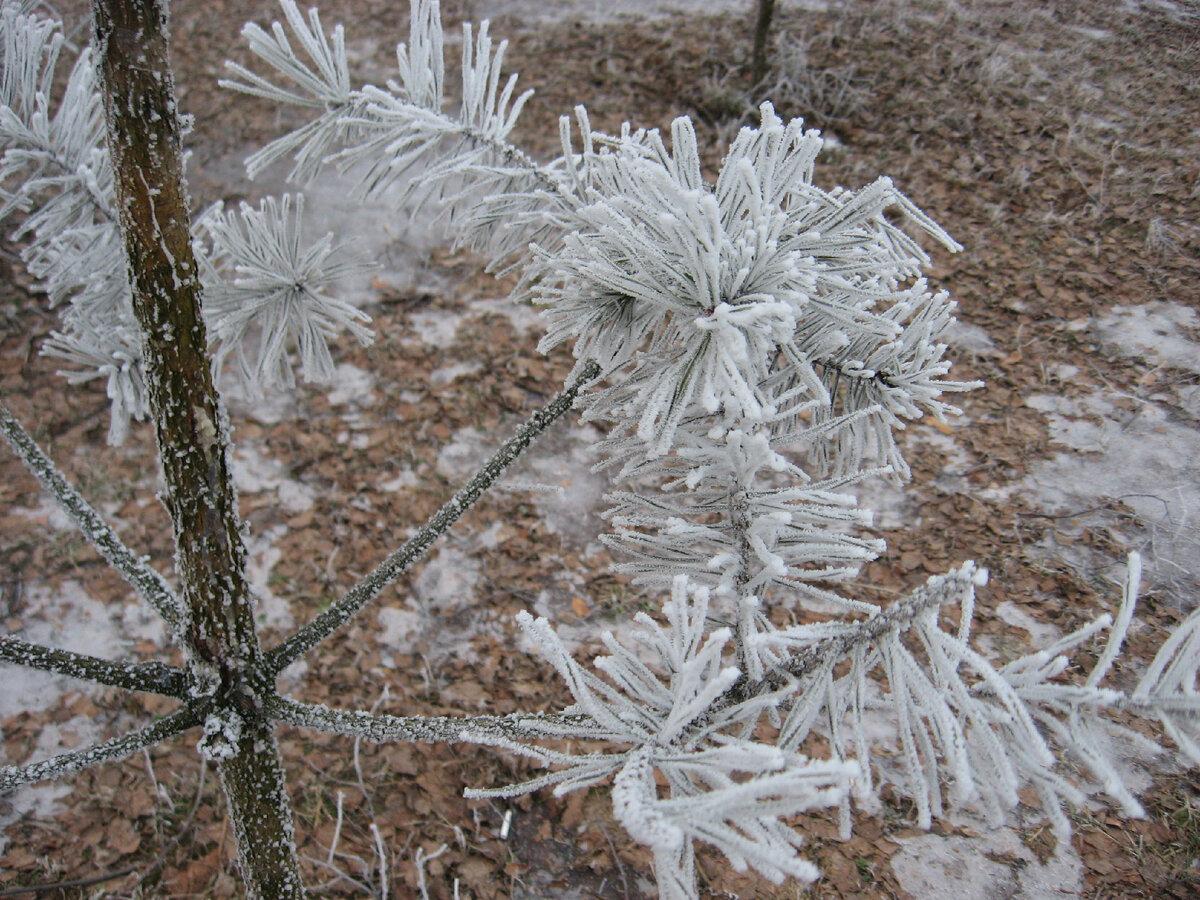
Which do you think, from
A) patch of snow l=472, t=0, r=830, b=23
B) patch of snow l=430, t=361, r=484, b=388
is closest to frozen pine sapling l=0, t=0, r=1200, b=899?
patch of snow l=430, t=361, r=484, b=388

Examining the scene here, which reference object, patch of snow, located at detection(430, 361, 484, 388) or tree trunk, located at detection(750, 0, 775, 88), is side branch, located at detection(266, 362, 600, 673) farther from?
tree trunk, located at detection(750, 0, 775, 88)

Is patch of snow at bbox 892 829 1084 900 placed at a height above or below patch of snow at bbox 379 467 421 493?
above

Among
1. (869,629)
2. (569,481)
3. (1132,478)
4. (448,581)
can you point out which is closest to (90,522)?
(869,629)

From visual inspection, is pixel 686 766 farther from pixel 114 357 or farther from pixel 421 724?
pixel 114 357

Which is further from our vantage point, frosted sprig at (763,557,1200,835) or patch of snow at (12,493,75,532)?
patch of snow at (12,493,75,532)

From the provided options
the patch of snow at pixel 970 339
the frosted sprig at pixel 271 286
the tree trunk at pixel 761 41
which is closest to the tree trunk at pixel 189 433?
the frosted sprig at pixel 271 286

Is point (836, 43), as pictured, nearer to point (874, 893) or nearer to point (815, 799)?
point (874, 893)

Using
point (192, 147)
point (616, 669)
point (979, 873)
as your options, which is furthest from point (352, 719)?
point (192, 147)
